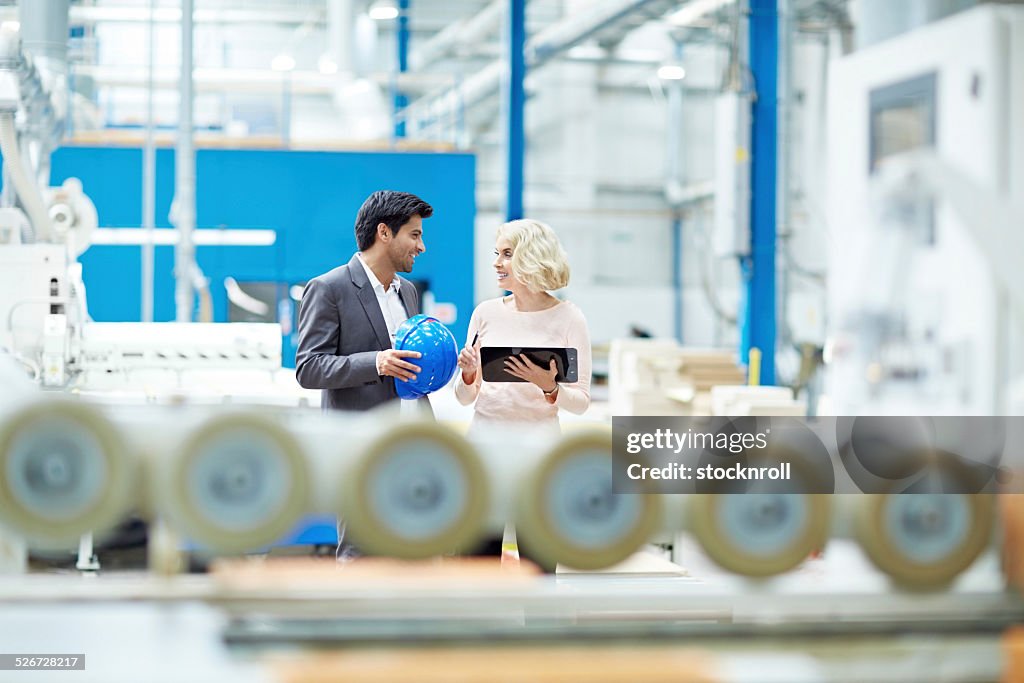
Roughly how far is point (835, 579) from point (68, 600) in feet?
2.05

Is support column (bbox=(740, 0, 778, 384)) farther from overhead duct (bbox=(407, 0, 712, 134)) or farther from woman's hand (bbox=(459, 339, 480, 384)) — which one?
woman's hand (bbox=(459, 339, 480, 384))

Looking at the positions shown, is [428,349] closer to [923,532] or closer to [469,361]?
[469,361]

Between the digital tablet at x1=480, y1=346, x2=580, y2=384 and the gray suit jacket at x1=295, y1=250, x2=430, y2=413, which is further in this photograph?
the gray suit jacket at x1=295, y1=250, x2=430, y2=413

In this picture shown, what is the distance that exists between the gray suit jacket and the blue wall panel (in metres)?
6.74

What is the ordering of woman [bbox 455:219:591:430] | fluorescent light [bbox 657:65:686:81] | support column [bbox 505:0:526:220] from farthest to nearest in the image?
fluorescent light [bbox 657:65:686:81] < support column [bbox 505:0:526:220] < woman [bbox 455:219:591:430]

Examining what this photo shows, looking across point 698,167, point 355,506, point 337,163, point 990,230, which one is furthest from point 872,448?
point 698,167

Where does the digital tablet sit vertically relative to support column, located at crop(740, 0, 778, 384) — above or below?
below

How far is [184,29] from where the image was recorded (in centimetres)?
596

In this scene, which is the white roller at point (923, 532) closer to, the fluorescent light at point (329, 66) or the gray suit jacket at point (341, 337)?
the gray suit jacket at point (341, 337)

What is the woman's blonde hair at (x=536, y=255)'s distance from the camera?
74.5 inches

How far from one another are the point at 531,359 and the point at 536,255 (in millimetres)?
295

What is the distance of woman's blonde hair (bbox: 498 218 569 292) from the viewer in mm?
1894

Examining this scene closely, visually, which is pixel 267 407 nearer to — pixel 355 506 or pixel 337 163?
pixel 355 506

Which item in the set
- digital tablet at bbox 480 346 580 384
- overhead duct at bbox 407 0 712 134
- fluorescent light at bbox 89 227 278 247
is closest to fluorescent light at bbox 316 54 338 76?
overhead duct at bbox 407 0 712 134
